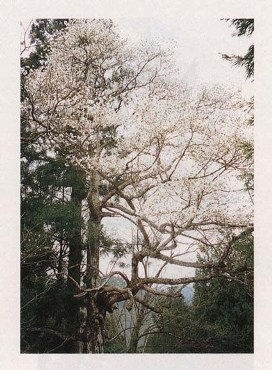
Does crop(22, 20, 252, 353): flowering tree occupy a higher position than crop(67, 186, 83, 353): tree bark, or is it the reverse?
crop(22, 20, 252, 353): flowering tree

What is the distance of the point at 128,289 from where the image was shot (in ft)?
9.45

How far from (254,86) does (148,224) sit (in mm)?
1210

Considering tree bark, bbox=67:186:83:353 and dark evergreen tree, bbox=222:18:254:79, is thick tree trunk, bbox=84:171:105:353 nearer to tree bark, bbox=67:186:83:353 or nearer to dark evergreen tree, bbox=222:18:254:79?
tree bark, bbox=67:186:83:353

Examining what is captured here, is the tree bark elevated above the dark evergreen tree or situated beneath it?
situated beneath

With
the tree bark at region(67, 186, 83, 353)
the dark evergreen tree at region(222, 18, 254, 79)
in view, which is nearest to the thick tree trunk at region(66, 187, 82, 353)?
the tree bark at region(67, 186, 83, 353)

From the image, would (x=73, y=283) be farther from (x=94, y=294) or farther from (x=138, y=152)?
(x=138, y=152)

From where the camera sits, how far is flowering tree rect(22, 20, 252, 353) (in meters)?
2.89

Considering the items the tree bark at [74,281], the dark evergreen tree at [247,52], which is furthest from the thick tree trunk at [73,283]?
the dark evergreen tree at [247,52]

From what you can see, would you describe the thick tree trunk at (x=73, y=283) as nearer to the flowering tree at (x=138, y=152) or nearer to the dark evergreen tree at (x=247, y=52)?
the flowering tree at (x=138, y=152)

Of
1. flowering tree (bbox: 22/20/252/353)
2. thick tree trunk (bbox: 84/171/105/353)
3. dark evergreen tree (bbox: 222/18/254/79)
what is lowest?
thick tree trunk (bbox: 84/171/105/353)

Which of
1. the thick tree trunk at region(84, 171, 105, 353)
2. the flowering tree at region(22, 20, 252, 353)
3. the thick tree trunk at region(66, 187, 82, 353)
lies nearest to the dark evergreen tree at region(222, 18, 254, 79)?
the flowering tree at region(22, 20, 252, 353)

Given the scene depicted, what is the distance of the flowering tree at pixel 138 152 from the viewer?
2893 millimetres
